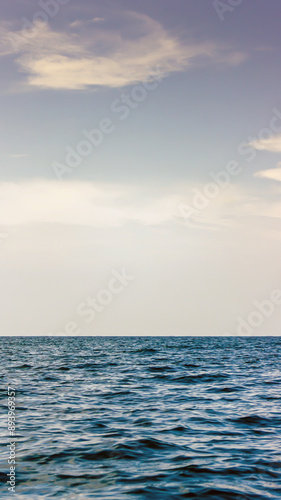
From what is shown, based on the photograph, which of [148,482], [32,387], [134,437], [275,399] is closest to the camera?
[148,482]

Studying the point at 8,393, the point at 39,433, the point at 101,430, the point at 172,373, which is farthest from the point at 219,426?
the point at 172,373

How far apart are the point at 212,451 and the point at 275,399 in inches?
314

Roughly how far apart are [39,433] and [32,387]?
9057 millimetres

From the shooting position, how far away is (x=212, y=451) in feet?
36.9

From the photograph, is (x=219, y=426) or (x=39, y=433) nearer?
(x=39, y=433)

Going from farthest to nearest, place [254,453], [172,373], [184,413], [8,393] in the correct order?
[172,373] < [8,393] < [184,413] < [254,453]

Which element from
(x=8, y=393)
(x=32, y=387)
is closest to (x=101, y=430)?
(x=8, y=393)

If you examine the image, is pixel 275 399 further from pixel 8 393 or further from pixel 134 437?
pixel 8 393

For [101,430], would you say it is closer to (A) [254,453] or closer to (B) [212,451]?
(B) [212,451]

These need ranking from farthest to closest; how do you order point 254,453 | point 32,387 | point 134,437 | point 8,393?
point 32,387
point 8,393
point 134,437
point 254,453

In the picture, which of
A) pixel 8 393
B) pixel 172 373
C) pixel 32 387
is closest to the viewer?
pixel 8 393

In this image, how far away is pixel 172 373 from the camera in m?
27.5

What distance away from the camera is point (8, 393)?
19562mm

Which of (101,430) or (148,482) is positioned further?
(101,430)
